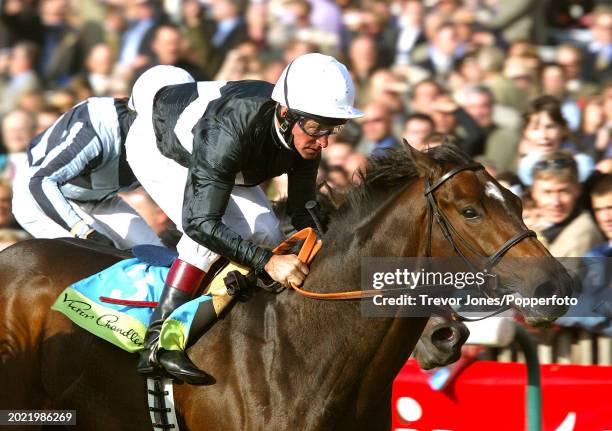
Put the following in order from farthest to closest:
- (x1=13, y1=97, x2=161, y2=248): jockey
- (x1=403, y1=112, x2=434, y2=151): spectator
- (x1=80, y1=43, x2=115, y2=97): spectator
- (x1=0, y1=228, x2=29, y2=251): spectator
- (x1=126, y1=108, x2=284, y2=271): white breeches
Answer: (x1=80, y1=43, x2=115, y2=97): spectator < (x1=403, y1=112, x2=434, y2=151): spectator < (x1=0, y1=228, x2=29, y2=251): spectator < (x1=13, y1=97, x2=161, y2=248): jockey < (x1=126, y1=108, x2=284, y2=271): white breeches

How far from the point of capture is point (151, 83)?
197 inches

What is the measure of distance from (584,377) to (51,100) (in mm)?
5828

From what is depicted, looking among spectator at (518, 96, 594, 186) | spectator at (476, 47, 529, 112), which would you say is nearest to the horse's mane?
spectator at (518, 96, 594, 186)

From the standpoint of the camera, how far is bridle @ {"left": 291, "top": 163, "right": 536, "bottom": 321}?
3.64 metres

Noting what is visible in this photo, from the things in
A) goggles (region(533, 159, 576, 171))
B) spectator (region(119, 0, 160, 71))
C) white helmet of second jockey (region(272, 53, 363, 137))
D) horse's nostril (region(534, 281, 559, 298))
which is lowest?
horse's nostril (region(534, 281, 559, 298))

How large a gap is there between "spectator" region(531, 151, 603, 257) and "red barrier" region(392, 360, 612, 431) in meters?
0.94

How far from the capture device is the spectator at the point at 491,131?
7301 mm

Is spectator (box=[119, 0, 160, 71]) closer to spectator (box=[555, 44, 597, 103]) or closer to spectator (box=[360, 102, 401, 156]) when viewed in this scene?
spectator (box=[360, 102, 401, 156])

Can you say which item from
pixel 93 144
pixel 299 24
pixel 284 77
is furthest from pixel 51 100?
pixel 284 77

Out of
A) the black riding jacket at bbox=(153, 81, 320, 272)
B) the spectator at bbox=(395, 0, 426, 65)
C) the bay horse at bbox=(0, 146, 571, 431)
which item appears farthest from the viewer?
the spectator at bbox=(395, 0, 426, 65)

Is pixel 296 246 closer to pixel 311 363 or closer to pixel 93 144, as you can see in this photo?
pixel 311 363

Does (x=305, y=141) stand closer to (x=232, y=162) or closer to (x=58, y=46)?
(x=232, y=162)

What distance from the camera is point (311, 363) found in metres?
3.99

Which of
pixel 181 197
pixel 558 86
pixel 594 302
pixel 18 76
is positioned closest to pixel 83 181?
pixel 181 197
